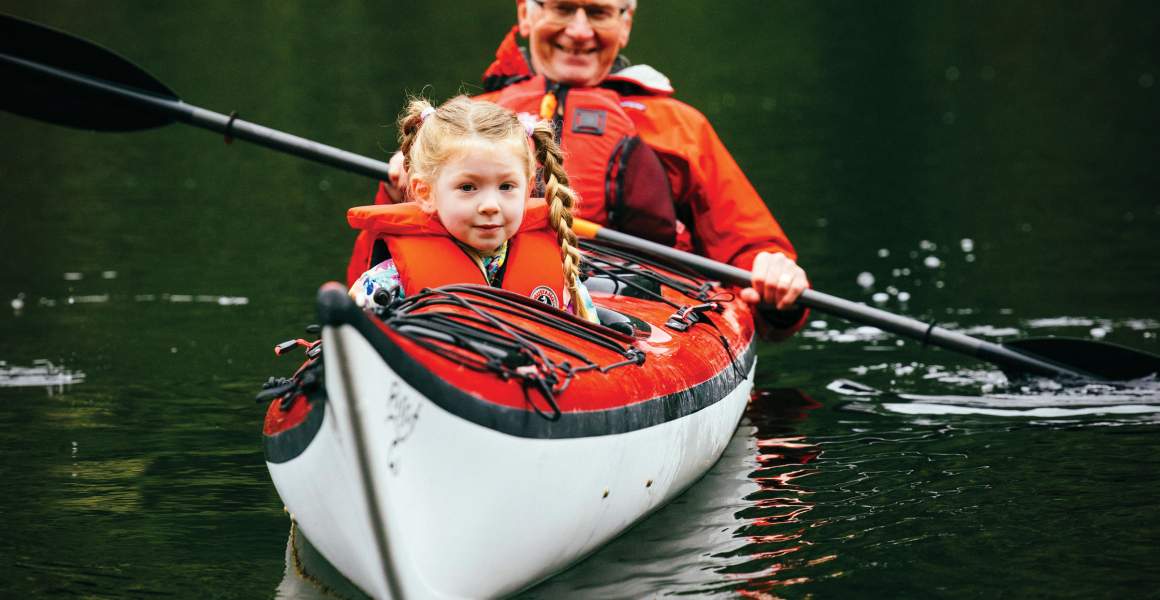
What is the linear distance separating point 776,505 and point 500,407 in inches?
67.1

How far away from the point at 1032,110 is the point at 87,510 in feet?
41.1

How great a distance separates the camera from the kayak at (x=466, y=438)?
9.92 ft

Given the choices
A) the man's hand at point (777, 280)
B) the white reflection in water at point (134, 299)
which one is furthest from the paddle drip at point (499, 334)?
the white reflection in water at point (134, 299)

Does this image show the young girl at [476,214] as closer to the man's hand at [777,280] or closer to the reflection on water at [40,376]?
the man's hand at [777,280]

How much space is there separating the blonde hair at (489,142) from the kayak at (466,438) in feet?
0.79

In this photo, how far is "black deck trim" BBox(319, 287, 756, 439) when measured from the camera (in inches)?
111

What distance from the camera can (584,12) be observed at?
5.50 m

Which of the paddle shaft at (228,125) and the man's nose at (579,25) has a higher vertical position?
the man's nose at (579,25)

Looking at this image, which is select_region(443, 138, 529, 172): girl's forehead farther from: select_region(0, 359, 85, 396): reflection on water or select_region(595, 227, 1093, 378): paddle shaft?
select_region(0, 359, 85, 396): reflection on water

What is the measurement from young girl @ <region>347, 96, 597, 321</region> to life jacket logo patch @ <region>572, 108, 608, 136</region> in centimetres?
135

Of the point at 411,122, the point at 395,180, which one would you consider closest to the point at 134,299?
the point at 395,180

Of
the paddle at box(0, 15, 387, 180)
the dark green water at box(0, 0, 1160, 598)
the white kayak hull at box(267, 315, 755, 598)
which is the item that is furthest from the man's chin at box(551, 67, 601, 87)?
the white kayak hull at box(267, 315, 755, 598)

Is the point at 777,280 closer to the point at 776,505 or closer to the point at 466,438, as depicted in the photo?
the point at 776,505

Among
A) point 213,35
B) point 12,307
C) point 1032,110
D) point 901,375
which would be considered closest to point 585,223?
point 901,375
